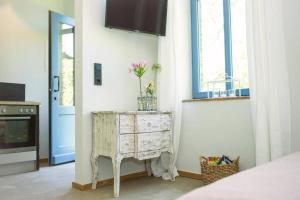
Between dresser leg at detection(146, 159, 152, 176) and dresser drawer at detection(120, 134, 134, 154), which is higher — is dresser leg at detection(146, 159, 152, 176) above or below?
below

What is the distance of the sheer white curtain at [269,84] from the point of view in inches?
87.0

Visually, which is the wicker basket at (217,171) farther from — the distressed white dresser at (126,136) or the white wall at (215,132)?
the distressed white dresser at (126,136)

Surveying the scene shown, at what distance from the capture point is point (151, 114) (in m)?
2.72

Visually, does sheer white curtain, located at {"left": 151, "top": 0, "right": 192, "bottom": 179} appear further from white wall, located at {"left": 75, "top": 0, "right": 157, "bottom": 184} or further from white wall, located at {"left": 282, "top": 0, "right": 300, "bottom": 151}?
white wall, located at {"left": 282, "top": 0, "right": 300, "bottom": 151}

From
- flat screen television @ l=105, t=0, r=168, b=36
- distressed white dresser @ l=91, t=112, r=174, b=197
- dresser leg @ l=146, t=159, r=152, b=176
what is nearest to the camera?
distressed white dresser @ l=91, t=112, r=174, b=197

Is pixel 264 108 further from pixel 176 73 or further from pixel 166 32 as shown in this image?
pixel 166 32

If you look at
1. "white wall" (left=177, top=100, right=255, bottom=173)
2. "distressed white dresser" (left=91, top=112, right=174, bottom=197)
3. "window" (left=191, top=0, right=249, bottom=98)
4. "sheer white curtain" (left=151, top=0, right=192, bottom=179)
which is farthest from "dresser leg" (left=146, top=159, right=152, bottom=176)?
"window" (left=191, top=0, right=249, bottom=98)

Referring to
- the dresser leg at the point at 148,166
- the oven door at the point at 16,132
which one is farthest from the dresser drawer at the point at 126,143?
the oven door at the point at 16,132

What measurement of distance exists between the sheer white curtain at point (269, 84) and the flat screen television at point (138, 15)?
3.50ft

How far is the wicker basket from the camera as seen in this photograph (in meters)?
2.48

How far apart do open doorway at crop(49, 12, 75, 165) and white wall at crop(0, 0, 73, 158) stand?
35 centimetres

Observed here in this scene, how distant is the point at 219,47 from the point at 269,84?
928 millimetres

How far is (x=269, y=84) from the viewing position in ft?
7.48

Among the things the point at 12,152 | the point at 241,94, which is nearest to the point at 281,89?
the point at 241,94
